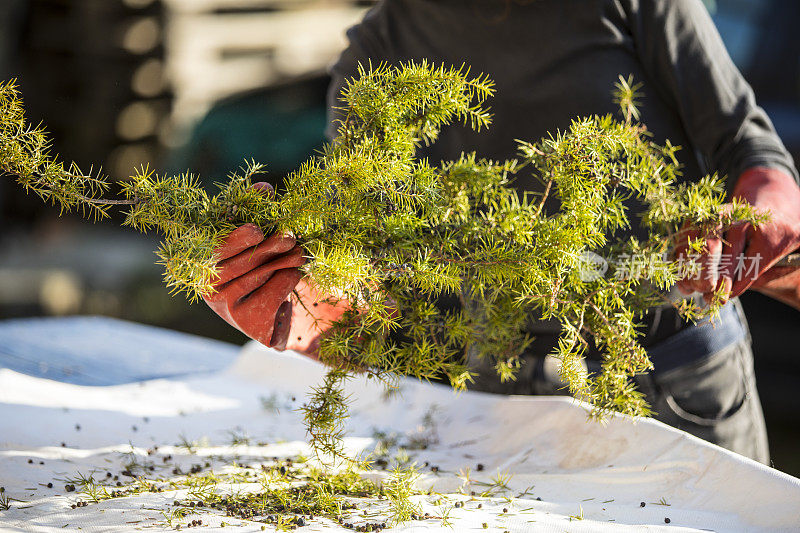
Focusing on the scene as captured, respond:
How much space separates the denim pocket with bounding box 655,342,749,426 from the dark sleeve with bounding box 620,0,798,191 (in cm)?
26

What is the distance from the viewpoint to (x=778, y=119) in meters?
2.36

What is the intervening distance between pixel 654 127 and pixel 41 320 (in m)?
1.31

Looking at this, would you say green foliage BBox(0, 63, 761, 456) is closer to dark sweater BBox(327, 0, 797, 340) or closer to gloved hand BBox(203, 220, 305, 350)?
gloved hand BBox(203, 220, 305, 350)

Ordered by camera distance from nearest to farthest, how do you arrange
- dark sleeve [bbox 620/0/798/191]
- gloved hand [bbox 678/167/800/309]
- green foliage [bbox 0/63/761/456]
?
green foliage [bbox 0/63/761/456], gloved hand [bbox 678/167/800/309], dark sleeve [bbox 620/0/798/191]

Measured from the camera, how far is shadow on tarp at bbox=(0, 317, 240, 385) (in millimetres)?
1175

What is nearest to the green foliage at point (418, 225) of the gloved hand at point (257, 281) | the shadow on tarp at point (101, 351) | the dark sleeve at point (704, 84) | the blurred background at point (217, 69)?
the gloved hand at point (257, 281)

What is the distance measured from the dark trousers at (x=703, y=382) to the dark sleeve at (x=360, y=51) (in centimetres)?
44

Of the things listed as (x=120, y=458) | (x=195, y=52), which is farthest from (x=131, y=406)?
(x=195, y=52)

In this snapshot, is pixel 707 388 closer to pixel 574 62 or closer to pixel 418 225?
pixel 574 62

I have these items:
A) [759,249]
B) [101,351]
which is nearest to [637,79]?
[759,249]

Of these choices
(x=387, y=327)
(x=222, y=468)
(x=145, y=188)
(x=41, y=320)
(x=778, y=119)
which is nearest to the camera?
(x=145, y=188)

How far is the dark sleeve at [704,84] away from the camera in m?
0.88

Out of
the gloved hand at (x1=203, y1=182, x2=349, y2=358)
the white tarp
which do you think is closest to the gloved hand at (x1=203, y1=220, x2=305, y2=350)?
the gloved hand at (x1=203, y1=182, x2=349, y2=358)

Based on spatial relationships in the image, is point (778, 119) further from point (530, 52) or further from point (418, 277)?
point (418, 277)
